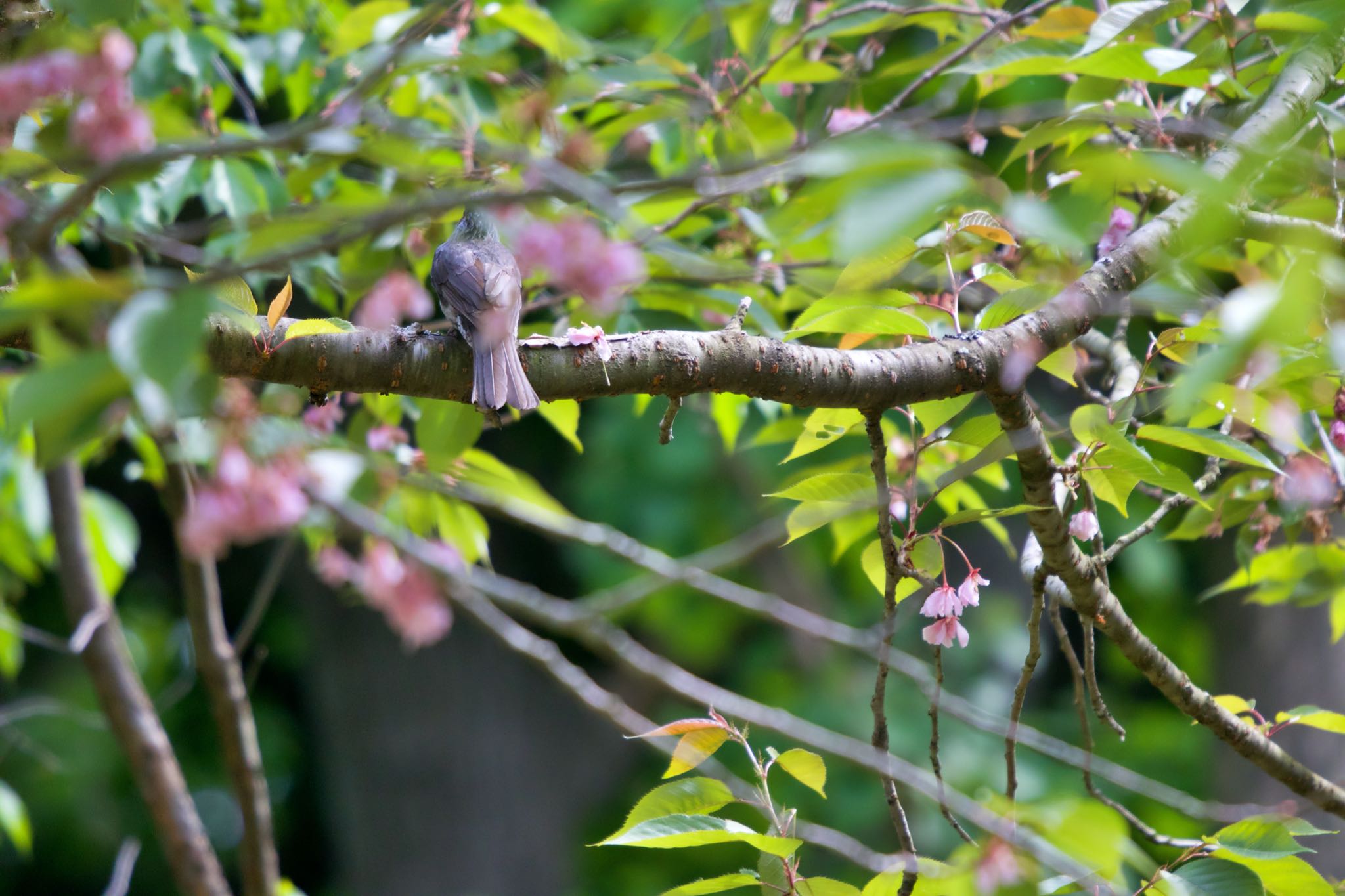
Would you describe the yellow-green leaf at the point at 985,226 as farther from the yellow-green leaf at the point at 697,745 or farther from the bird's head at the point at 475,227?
the bird's head at the point at 475,227

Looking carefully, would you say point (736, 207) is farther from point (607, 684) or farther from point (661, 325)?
point (607, 684)

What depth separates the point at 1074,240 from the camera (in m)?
0.64

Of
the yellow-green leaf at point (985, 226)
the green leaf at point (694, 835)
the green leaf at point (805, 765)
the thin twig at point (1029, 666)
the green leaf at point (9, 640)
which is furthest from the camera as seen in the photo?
the green leaf at point (9, 640)

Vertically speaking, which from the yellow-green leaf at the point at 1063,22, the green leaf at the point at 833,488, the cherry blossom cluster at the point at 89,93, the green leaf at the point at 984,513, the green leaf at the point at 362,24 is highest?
the cherry blossom cluster at the point at 89,93

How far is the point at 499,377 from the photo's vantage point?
143 cm

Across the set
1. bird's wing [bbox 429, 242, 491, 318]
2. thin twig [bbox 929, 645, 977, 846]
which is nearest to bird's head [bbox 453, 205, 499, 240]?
bird's wing [bbox 429, 242, 491, 318]

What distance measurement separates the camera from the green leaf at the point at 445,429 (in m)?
1.67

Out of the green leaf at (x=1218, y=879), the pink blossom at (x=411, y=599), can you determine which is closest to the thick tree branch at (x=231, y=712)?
the pink blossom at (x=411, y=599)

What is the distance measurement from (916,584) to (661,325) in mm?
887

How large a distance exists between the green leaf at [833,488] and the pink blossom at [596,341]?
0.29m

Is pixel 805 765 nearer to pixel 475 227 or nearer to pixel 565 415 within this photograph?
pixel 565 415

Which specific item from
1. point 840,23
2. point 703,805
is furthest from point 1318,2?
point 703,805

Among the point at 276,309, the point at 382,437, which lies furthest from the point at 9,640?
the point at 276,309

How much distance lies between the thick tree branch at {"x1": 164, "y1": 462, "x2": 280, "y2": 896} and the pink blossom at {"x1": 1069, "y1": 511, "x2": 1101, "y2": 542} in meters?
1.87
